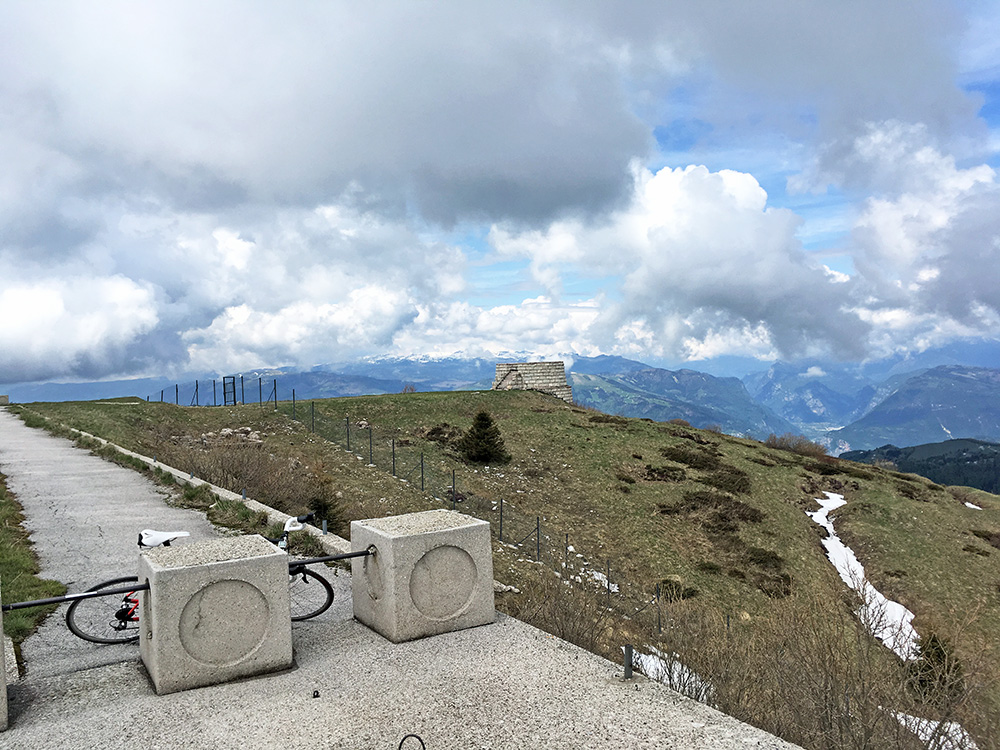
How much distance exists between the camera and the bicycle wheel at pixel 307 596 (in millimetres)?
6875

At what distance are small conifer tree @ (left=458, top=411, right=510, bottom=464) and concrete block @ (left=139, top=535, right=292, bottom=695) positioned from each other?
26.0m

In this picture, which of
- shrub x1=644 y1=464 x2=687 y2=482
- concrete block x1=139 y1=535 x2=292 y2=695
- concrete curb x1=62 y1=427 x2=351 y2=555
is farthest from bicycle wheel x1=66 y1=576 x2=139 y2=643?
shrub x1=644 y1=464 x2=687 y2=482

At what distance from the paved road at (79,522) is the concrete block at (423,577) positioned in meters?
2.39

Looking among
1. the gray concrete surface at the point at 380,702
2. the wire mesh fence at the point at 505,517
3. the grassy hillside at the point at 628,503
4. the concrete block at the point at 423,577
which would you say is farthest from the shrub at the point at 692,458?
the gray concrete surface at the point at 380,702

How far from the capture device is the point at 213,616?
5445mm

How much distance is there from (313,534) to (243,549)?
4469 mm

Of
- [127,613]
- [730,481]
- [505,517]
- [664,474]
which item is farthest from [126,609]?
[730,481]

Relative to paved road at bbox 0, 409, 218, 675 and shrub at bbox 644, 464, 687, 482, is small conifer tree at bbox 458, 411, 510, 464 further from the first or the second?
paved road at bbox 0, 409, 218, 675

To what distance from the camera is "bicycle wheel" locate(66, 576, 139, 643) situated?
6.36 m

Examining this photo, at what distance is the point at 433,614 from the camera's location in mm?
6375

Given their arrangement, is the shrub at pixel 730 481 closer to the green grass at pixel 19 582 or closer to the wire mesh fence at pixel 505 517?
the wire mesh fence at pixel 505 517

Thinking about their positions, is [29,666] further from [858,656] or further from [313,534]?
[858,656]

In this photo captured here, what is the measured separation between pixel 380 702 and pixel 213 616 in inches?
63.1

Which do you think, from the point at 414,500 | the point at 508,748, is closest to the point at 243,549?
the point at 508,748
